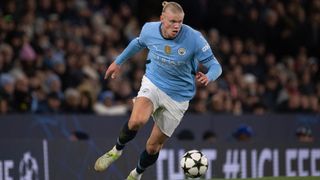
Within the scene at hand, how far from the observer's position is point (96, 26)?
19281mm

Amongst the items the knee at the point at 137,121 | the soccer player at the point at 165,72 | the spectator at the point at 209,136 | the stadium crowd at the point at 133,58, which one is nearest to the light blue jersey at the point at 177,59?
the soccer player at the point at 165,72

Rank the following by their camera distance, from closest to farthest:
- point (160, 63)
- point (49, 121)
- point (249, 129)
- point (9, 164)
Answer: point (160, 63)
point (9, 164)
point (49, 121)
point (249, 129)

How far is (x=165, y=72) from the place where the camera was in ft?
39.8

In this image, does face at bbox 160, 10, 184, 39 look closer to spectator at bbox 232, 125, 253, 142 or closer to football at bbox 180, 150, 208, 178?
football at bbox 180, 150, 208, 178

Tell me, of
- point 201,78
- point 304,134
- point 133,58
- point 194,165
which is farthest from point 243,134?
point 201,78

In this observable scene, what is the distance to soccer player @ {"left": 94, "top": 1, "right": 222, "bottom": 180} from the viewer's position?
39.1 ft

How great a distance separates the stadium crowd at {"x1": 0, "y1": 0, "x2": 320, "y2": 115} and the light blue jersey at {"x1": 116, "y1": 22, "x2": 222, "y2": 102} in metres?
4.79

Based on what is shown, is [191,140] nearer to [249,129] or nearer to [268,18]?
[249,129]

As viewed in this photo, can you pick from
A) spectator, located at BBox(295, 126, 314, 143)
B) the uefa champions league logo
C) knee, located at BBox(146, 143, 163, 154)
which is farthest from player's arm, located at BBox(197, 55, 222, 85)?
spectator, located at BBox(295, 126, 314, 143)

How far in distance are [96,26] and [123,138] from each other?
24.0ft

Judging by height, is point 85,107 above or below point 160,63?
below

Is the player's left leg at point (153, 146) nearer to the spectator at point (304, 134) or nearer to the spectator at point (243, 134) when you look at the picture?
the spectator at point (243, 134)

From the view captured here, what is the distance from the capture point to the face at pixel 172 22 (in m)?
11.8

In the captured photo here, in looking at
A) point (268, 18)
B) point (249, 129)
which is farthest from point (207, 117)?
point (268, 18)
